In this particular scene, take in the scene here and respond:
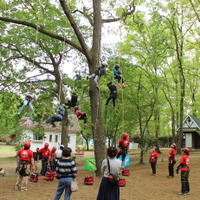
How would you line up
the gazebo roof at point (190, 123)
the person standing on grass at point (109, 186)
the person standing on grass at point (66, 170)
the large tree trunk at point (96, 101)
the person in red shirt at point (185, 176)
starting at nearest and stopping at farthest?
the person standing on grass at point (109, 186)
the person standing on grass at point (66, 170)
the person in red shirt at point (185, 176)
the large tree trunk at point (96, 101)
the gazebo roof at point (190, 123)

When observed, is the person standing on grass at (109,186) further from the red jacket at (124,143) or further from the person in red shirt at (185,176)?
the person in red shirt at (185,176)

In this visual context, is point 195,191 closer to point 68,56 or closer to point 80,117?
point 80,117

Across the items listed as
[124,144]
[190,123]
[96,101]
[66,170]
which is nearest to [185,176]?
[124,144]

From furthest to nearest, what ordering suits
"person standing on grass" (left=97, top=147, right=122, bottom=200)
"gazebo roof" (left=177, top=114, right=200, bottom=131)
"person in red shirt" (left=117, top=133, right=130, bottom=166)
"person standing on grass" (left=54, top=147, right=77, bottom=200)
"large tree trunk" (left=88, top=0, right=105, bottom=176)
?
"gazebo roof" (left=177, top=114, right=200, bottom=131) → "large tree trunk" (left=88, top=0, right=105, bottom=176) → "person in red shirt" (left=117, top=133, right=130, bottom=166) → "person standing on grass" (left=54, top=147, right=77, bottom=200) → "person standing on grass" (left=97, top=147, right=122, bottom=200)

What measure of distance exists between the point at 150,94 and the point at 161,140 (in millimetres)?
33783

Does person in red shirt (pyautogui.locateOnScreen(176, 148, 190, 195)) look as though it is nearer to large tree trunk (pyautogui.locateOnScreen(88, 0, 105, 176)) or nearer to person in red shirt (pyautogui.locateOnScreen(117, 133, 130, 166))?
person in red shirt (pyautogui.locateOnScreen(117, 133, 130, 166))

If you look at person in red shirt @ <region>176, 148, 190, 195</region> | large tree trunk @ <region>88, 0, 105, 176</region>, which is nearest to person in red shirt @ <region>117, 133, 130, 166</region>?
person in red shirt @ <region>176, 148, 190, 195</region>

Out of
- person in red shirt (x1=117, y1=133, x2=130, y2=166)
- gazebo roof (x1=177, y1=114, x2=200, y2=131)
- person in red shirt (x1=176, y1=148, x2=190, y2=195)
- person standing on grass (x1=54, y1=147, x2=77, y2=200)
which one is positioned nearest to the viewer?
person standing on grass (x1=54, y1=147, x2=77, y2=200)

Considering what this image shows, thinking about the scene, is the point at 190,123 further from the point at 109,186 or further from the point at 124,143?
the point at 109,186

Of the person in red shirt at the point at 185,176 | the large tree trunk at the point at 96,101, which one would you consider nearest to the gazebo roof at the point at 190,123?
the large tree trunk at the point at 96,101

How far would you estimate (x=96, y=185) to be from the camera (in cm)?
1109

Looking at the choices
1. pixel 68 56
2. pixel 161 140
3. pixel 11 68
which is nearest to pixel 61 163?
pixel 11 68

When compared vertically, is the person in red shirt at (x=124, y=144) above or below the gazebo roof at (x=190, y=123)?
below

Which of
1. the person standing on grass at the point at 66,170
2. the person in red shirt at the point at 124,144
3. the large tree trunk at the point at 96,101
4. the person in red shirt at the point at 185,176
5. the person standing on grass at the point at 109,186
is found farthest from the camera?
the large tree trunk at the point at 96,101
